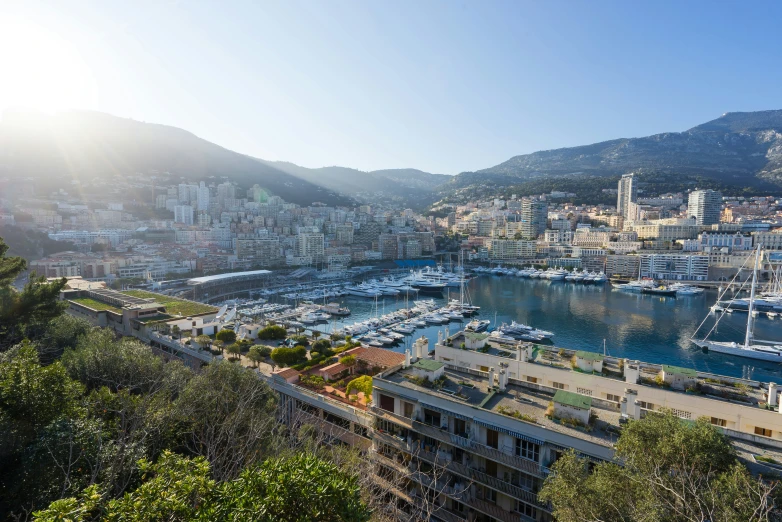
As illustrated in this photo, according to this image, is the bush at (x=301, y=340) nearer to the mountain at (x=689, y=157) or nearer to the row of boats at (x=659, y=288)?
the row of boats at (x=659, y=288)

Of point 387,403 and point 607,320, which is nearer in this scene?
point 387,403

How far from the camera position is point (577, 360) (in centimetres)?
763

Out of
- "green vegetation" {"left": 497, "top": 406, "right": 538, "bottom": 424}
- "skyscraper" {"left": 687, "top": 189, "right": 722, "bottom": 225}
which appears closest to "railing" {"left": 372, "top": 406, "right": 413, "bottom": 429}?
"green vegetation" {"left": 497, "top": 406, "right": 538, "bottom": 424}

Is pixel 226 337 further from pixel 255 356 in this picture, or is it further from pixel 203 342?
pixel 255 356

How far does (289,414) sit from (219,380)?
2105 mm

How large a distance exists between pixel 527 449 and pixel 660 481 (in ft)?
7.16

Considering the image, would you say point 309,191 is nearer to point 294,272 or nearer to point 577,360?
point 294,272

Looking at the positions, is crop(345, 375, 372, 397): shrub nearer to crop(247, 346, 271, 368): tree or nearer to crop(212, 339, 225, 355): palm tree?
crop(247, 346, 271, 368): tree

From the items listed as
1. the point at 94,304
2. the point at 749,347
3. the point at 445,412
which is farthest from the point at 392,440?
the point at 749,347

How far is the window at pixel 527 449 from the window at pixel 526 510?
65cm

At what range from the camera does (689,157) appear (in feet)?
335

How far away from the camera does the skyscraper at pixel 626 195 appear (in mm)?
73312

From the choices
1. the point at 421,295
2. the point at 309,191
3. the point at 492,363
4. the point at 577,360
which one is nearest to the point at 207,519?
the point at 492,363

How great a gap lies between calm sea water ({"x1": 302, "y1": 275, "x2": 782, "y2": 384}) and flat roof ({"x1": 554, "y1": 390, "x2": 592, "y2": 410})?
50.6ft
